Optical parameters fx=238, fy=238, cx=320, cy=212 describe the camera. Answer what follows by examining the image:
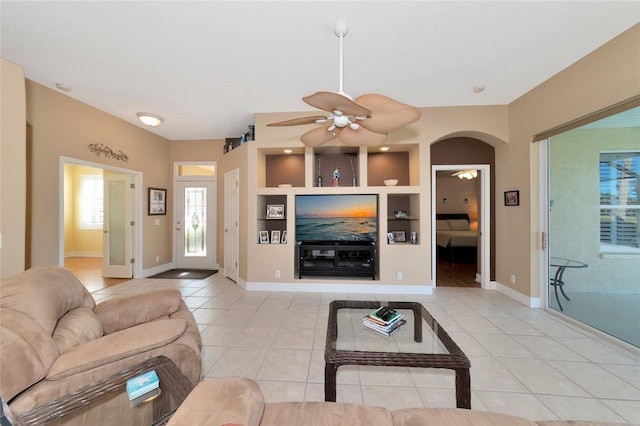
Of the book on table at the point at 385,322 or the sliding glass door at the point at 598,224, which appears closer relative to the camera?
the book on table at the point at 385,322

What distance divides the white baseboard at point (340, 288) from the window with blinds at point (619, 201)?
2.16 metres

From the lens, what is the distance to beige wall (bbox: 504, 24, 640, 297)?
2270 millimetres

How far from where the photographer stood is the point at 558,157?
10.4 ft

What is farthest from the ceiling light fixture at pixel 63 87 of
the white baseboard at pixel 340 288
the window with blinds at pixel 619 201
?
the window with blinds at pixel 619 201

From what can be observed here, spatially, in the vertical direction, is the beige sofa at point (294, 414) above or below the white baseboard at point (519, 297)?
above

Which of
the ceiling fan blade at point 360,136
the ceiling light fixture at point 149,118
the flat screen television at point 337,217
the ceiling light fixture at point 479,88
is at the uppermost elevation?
the ceiling light fixture at point 479,88

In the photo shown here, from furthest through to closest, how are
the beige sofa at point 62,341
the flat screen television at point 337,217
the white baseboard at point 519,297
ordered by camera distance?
the flat screen television at point 337,217 → the white baseboard at point 519,297 → the beige sofa at point 62,341

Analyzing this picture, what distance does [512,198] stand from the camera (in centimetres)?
367

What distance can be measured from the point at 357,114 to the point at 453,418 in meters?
1.87

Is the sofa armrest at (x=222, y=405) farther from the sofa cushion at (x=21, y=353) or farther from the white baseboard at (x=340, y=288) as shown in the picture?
the white baseboard at (x=340, y=288)

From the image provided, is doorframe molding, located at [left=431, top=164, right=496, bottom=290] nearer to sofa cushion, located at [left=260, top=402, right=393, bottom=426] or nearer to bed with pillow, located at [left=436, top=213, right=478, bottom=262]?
bed with pillow, located at [left=436, top=213, right=478, bottom=262]

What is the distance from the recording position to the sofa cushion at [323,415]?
3.19ft

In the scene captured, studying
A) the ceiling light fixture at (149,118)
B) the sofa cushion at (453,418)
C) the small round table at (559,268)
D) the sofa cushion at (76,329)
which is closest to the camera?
the sofa cushion at (453,418)

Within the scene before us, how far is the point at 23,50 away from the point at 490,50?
4860mm
